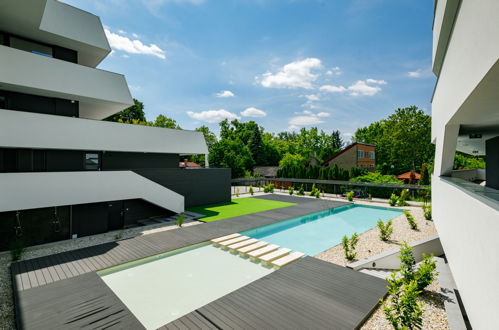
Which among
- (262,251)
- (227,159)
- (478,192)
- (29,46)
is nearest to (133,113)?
(227,159)

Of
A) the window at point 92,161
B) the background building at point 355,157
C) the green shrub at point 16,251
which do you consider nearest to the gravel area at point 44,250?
the green shrub at point 16,251

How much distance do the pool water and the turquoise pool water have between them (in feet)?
11.5

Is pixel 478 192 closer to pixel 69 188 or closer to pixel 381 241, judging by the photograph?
pixel 381 241

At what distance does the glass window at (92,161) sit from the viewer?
13.2m

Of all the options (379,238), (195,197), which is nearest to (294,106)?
(195,197)

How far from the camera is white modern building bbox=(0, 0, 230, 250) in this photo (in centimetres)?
997

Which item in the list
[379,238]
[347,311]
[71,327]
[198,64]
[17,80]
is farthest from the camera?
[198,64]

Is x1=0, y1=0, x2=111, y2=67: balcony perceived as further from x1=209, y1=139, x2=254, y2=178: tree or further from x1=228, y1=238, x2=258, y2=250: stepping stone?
x1=209, y1=139, x2=254, y2=178: tree

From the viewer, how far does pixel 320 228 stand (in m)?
14.9

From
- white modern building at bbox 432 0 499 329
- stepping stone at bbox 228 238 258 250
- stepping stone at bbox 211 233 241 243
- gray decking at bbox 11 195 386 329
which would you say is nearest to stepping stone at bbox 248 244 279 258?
stepping stone at bbox 228 238 258 250

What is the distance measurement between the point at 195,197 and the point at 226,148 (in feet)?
63.2

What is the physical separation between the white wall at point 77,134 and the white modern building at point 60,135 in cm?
4

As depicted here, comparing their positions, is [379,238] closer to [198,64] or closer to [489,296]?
[489,296]

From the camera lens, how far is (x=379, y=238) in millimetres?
11734
